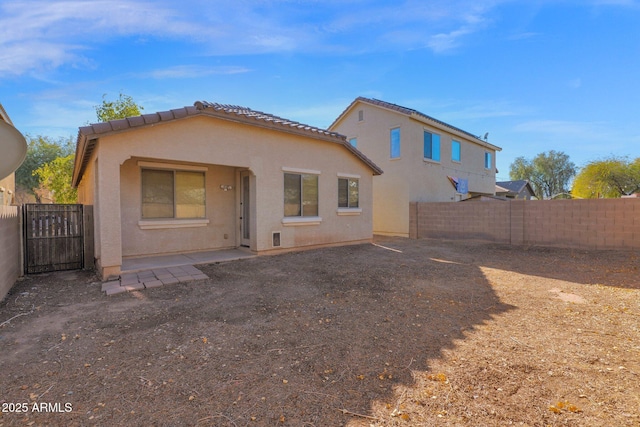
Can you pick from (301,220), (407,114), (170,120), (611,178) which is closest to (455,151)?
(407,114)

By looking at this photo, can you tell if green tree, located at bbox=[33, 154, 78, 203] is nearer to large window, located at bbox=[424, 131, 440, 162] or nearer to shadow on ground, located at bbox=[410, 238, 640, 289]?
large window, located at bbox=[424, 131, 440, 162]

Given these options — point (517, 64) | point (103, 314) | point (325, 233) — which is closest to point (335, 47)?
point (325, 233)

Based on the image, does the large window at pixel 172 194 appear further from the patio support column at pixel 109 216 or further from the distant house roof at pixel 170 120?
the patio support column at pixel 109 216

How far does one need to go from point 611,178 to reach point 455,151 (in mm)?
18123

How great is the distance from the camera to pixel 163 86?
1194 cm

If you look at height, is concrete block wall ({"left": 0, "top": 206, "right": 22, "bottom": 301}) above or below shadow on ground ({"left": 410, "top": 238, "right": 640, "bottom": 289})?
above

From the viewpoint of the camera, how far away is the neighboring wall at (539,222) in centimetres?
912

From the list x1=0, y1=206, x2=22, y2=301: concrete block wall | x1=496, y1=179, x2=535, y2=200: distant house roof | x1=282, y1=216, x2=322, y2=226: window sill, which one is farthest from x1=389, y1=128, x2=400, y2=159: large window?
x1=496, y1=179, x2=535, y2=200: distant house roof

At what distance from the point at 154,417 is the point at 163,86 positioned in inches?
505

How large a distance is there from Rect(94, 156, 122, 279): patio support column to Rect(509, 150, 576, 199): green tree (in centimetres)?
4937

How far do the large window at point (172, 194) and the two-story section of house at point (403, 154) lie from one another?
9.86 metres

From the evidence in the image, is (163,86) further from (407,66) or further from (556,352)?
(556,352)

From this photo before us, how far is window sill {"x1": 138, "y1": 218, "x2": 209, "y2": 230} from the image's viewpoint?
7.92 metres

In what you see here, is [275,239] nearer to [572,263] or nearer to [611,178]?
[572,263]
